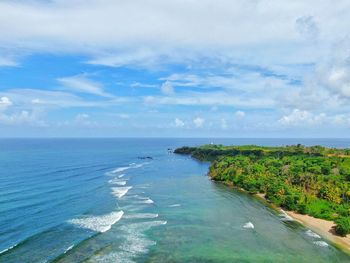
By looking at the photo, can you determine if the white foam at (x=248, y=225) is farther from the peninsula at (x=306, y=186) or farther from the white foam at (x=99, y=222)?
the white foam at (x=99, y=222)

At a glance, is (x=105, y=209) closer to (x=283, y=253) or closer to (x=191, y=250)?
(x=191, y=250)

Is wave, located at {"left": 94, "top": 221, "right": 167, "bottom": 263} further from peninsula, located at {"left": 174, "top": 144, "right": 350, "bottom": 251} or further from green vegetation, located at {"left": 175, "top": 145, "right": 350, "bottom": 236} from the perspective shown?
green vegetation, located at {"left": 175, "top": 145, "right": 350, "bottom": 236}

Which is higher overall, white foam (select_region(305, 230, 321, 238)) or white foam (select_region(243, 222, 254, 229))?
white foam (select_region(243, 222, 254, 229))

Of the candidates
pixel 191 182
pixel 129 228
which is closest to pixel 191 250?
pixel 129 228

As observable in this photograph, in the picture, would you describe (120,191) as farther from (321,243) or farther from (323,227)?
(321,243)

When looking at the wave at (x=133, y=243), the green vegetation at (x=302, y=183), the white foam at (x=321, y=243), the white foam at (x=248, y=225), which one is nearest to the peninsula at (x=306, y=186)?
the green vegetation at (x=302, y=183)

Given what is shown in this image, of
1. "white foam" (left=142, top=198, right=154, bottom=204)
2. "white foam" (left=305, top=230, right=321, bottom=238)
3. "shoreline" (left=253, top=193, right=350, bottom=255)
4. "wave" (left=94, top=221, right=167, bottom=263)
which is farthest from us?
"white foam" (left=142, top=198, right=154, bottom=204)

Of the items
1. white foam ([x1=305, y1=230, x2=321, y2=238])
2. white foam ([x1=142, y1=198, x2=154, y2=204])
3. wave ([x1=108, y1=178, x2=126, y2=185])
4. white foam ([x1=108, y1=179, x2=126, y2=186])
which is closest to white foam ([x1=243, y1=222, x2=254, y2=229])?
white foam ([x1=305, y1=230, x2=321, y2=238])

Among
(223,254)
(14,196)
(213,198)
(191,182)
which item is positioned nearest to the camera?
(223,254)
